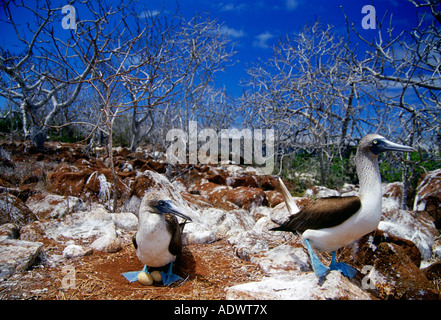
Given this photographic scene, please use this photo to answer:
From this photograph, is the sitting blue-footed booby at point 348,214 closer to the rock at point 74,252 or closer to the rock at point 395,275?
the rock at point 395,275

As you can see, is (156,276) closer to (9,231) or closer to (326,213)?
(326,213)

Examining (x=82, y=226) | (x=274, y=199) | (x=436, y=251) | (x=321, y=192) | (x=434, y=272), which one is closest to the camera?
(x=434, y=272)

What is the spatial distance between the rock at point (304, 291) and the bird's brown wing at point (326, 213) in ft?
1.27

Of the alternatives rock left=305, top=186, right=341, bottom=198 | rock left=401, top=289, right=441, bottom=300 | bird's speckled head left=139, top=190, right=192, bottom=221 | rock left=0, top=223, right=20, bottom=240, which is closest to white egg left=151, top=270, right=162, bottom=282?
bird's speckled head left=139, top=190, right=192, bottom=221

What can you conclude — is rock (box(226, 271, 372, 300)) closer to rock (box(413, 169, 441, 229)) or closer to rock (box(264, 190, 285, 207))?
rock (box(264, 190, 285, 207))

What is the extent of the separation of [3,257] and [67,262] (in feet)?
1.83

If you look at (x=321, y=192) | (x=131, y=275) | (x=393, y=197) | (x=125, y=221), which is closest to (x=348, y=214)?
(x=131, y=275)

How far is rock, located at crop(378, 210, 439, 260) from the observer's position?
152 inches

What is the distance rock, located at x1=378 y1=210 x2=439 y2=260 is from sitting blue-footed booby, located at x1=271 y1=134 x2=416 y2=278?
6.98ft

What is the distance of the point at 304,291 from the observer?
183cm

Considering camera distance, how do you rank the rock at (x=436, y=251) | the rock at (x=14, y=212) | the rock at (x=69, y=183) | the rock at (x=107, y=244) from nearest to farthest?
1. the rock at (x=107, y=244)
2. the rock at (x=14, y=212)
3. the rock at (x=436, y=251)
4. the rock at (x=69, y=183)

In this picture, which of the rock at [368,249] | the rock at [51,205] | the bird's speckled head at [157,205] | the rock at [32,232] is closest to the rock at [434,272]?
the rock at [368,249]

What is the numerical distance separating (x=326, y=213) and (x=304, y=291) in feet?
2.14

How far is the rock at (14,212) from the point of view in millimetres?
3463
